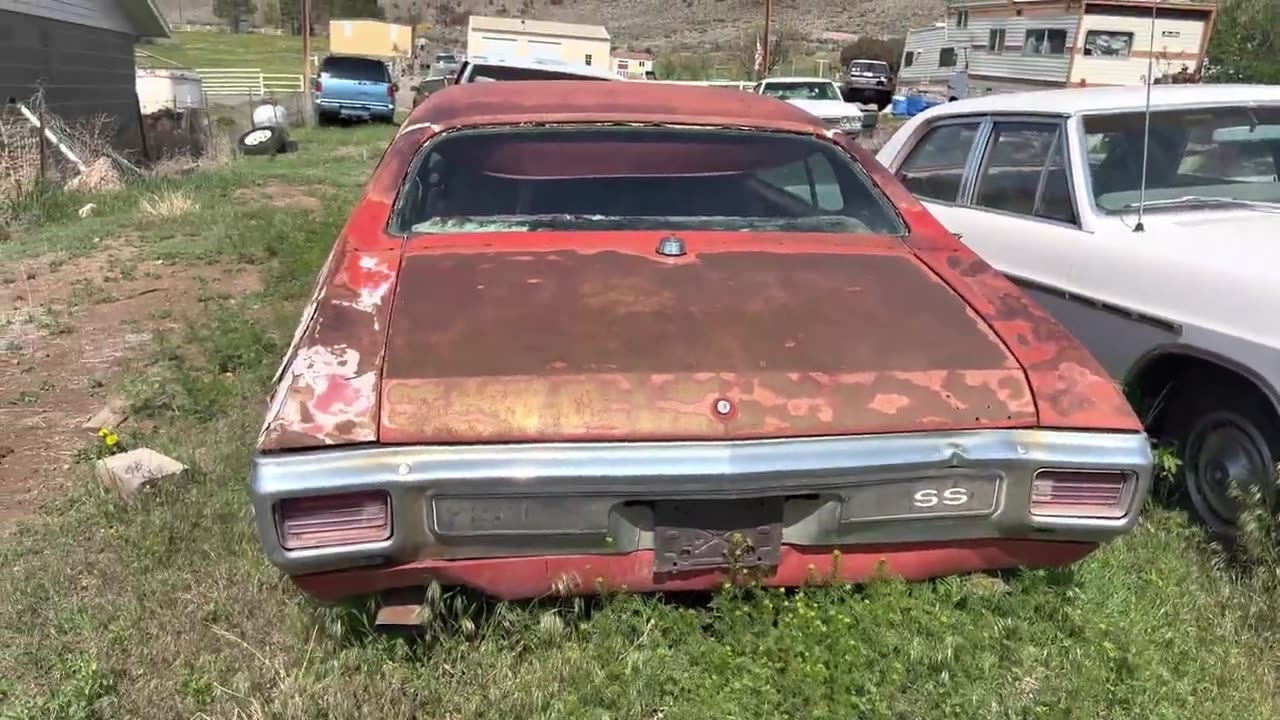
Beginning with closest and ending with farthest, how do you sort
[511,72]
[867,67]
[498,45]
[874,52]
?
[511,72], [498,45], [867,67], [874,52]

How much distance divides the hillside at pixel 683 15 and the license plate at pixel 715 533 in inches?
2524

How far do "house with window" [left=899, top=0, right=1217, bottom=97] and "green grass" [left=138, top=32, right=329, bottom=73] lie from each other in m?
27.7

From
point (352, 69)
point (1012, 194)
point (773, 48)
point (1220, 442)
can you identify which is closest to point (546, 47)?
point (352, 69)

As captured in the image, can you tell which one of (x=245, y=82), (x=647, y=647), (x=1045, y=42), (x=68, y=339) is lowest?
(x=245, y=82)

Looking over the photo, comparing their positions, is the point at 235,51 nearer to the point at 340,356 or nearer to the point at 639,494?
the point at 340,356

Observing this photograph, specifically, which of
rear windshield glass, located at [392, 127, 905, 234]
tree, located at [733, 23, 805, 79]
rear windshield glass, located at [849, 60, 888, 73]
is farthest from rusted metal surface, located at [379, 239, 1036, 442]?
rear windshield glass, located at [849, 60, 888, 73]

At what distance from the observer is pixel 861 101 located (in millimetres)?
36438

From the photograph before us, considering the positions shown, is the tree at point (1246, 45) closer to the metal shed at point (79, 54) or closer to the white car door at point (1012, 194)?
the white car door at point (1012, 194)

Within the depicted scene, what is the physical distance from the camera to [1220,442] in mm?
3369

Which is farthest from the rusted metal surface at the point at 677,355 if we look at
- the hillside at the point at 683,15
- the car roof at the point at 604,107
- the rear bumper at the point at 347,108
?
the hillside at the point at 683,15

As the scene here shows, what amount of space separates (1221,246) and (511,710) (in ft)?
9.13

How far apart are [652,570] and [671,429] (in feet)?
1.23

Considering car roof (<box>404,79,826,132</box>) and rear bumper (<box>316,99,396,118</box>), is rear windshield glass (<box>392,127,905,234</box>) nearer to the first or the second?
car roof (<box>404,79,826,132</box>)

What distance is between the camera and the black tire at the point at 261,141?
17.8 metres
